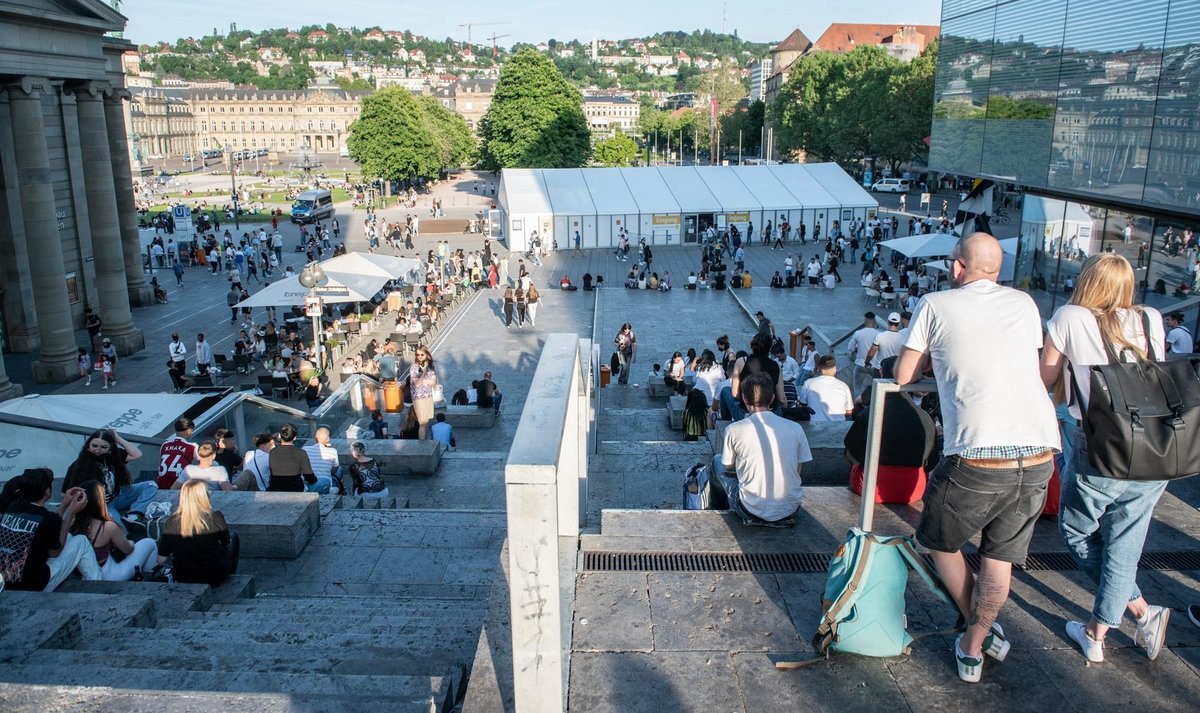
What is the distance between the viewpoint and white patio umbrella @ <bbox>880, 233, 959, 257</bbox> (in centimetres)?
2953

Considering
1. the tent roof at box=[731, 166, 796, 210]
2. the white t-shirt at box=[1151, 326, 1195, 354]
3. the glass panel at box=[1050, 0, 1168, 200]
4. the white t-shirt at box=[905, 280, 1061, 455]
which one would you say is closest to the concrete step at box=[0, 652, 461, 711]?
the white t-shirt at box=[905, 280, 1061, 455]

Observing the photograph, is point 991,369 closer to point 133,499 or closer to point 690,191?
point 133,499

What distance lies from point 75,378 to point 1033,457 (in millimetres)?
23465

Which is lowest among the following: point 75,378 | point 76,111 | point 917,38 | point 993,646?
point 75,378

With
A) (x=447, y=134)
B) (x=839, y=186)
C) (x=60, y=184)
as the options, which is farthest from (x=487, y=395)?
(x=447, y=134)

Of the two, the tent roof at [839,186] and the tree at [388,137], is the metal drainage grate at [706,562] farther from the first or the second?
the tree at [388,137]

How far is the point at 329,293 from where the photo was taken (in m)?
23.3

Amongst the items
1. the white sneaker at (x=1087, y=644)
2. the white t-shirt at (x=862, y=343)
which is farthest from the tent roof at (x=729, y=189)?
the white sneaker at (x=1087, y=644)

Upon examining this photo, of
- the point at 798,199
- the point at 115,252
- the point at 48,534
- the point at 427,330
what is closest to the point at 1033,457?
the point at 48,534

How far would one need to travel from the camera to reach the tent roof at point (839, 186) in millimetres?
42844

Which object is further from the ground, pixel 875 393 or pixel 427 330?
pixel 875 393

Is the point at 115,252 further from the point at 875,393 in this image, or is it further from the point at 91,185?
the point at 875,393

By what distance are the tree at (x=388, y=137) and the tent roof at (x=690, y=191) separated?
3863 cm

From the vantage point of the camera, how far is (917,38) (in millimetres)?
120625
